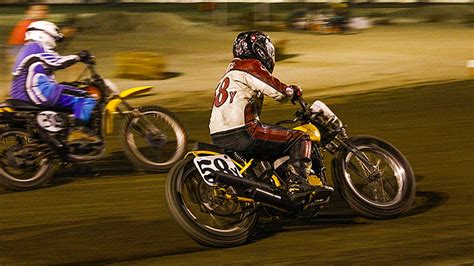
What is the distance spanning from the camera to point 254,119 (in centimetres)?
783

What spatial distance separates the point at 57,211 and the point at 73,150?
1.59 meters

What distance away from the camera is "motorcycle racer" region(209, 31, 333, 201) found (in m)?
7.67

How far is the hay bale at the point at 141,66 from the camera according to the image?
2064 centimetres

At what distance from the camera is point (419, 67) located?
21578 millimetres

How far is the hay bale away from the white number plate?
43.3ft

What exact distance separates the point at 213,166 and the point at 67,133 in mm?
3439

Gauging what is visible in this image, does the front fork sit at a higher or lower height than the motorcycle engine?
higher

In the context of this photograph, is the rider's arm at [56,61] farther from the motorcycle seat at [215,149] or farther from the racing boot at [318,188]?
the racing boot at [318,188]

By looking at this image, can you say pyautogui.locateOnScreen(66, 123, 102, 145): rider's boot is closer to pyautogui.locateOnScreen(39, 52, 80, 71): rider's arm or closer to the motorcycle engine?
the motorcycle engine

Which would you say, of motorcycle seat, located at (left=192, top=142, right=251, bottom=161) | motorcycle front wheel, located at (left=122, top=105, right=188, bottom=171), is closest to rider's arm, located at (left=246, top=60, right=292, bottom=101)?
motorcycle seat, located at (left=192, top=142, right=251, bottom=161)

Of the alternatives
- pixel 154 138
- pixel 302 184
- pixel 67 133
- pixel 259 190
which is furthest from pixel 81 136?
pixel 302 184

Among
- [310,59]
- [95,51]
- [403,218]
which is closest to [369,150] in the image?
[403,218]

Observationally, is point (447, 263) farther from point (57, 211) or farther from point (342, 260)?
point (57, 211)

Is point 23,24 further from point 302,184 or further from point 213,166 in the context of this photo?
point 302,184
